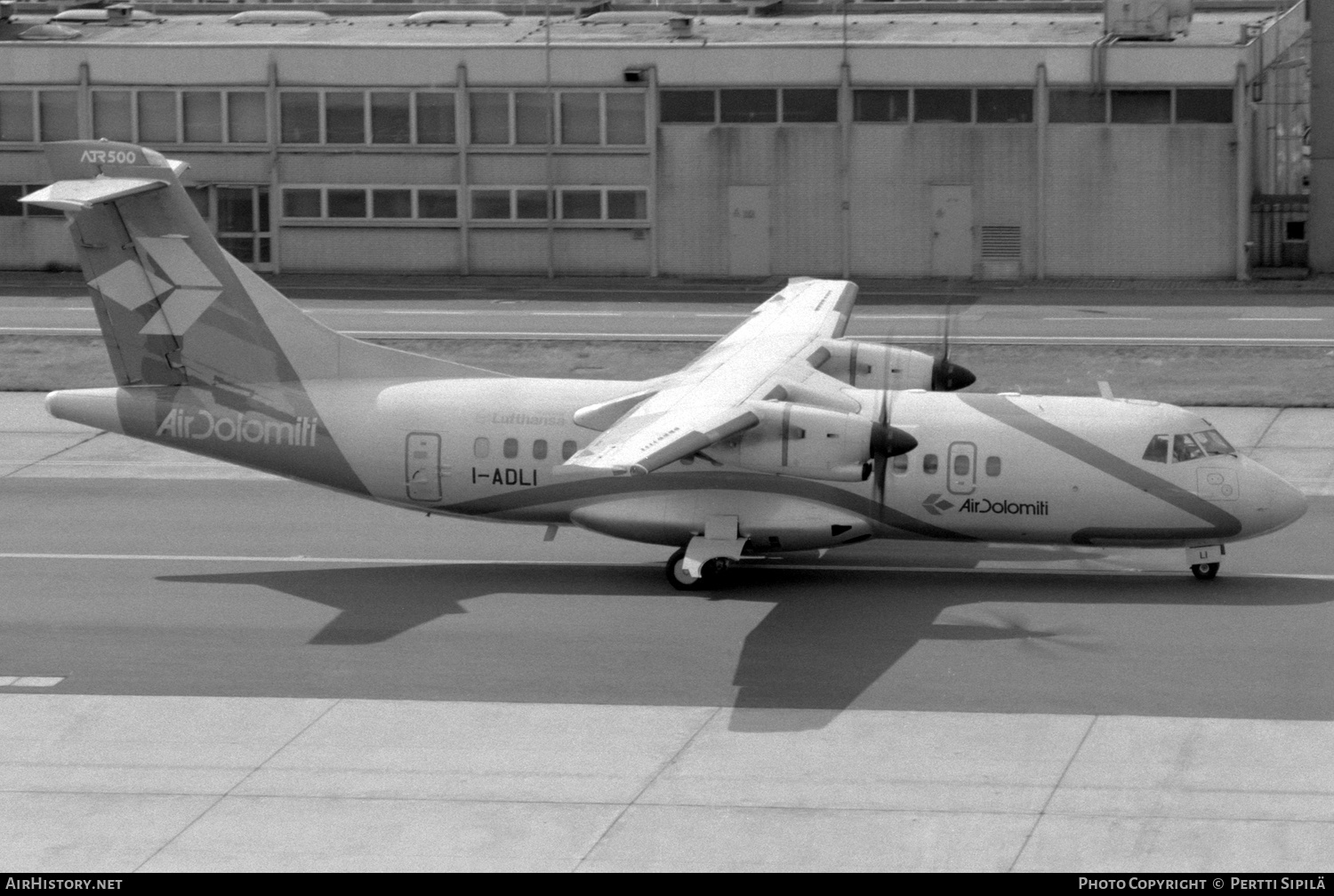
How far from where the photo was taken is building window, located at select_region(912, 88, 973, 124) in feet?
189

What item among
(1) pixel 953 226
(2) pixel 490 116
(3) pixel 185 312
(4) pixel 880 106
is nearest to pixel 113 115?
(2) pixel 490 116

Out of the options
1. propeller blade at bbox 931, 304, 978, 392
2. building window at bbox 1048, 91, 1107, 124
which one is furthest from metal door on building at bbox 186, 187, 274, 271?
propeller blade at bbox 931, 304, 978, 392

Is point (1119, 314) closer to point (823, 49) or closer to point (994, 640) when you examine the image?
point (823, 49)

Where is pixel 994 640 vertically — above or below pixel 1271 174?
below

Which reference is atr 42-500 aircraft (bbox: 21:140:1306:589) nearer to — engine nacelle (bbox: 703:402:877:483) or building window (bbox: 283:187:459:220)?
engine nacelle (bbox: 703:402:877:483)

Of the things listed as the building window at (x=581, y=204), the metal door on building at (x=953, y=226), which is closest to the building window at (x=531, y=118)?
the building window at (x=581, y=204)

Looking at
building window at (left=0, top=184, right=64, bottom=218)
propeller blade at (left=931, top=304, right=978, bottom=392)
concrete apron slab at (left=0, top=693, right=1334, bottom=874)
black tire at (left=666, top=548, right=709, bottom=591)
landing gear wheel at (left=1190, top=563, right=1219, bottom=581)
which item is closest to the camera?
concrete apron slab at (left=0, top=693, right=1334, bottom=874)

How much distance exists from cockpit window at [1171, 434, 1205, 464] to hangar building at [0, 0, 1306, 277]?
33856mm

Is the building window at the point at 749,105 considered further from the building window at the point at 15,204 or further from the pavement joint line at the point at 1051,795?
the pavement joint line at the point at 1051,795

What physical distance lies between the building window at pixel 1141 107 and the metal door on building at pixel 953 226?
5.10 m
